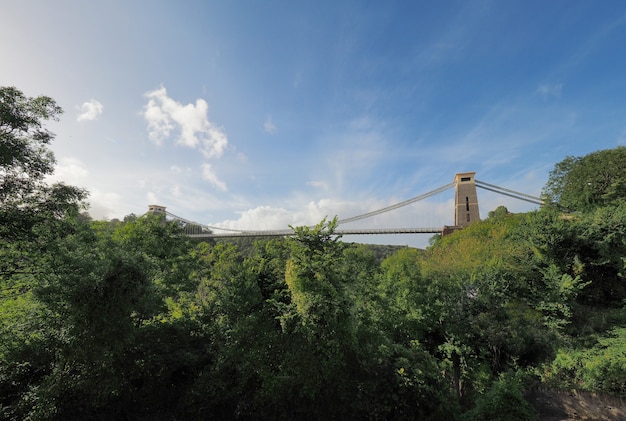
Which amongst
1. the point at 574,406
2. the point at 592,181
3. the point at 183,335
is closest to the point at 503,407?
the point at 574,406

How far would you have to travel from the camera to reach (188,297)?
37.5 ft

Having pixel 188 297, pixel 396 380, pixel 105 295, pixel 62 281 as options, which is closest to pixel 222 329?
pixel 188 297

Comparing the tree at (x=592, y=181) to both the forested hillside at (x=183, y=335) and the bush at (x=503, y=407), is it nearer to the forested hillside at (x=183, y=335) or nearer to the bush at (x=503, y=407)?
the forested hillside at (x=183, y=335)

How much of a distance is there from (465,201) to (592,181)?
22.9m

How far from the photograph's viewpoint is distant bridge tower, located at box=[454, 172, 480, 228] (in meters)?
47.9

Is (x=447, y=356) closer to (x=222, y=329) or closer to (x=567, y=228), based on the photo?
Answer: (x=567, y=228)

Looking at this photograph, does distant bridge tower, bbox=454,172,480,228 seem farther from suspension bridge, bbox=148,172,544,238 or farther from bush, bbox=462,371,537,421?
bush, bbox=462,371,537,421

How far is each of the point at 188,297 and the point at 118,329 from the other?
3370mm

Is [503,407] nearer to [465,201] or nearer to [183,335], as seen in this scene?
[183,335]

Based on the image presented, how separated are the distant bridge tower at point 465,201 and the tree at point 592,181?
1821cm

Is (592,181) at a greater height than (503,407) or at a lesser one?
greater

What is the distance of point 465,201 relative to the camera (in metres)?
49.2

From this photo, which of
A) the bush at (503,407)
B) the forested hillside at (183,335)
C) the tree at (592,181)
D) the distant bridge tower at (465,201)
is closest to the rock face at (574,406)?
the forested hillside at (183,335)

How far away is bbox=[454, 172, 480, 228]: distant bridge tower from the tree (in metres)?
18.2
